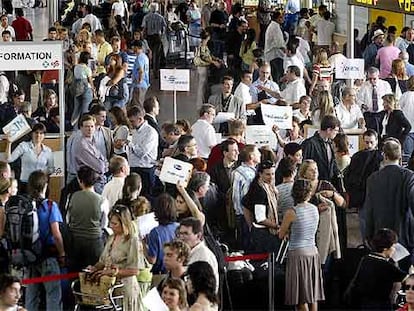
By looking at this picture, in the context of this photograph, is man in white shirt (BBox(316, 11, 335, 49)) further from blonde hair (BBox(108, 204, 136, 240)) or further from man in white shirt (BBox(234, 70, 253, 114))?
blonde hair (BBox(108, 204, 136, 240))

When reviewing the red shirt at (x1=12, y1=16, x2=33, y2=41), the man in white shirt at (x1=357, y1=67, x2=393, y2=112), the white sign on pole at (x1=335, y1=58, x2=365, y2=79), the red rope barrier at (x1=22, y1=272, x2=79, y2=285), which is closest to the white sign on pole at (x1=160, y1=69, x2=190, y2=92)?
the white sign on pole at (x1=335, y1=58, x2=365, y2=79)

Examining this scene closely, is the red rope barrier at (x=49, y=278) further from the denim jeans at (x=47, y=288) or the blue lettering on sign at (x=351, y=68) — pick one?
the blue lettering on sign at (x=351, y=68)

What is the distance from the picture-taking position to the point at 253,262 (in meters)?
11.4

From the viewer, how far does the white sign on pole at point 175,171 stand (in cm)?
1120

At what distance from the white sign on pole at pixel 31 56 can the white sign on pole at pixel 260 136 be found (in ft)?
7.87

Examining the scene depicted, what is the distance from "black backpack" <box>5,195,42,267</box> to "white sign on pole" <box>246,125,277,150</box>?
12.7ft

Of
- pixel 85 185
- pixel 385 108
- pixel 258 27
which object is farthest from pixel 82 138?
pixel 258 27

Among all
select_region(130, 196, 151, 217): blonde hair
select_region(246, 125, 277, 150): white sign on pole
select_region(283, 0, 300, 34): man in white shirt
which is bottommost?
select_region(130, 196, 151, 217): blonde hair

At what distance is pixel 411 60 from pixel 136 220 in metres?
11.7

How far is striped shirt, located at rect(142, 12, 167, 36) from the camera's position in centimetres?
2538

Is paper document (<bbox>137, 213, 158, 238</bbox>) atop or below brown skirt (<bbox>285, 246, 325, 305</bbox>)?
atop

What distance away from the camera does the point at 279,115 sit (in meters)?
14.4

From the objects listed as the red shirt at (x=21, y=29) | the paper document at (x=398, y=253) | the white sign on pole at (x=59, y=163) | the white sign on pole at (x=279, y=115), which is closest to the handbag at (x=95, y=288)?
the paper document at (x=398, y=253)

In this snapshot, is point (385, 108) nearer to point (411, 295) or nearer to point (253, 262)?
point (253, 262)
